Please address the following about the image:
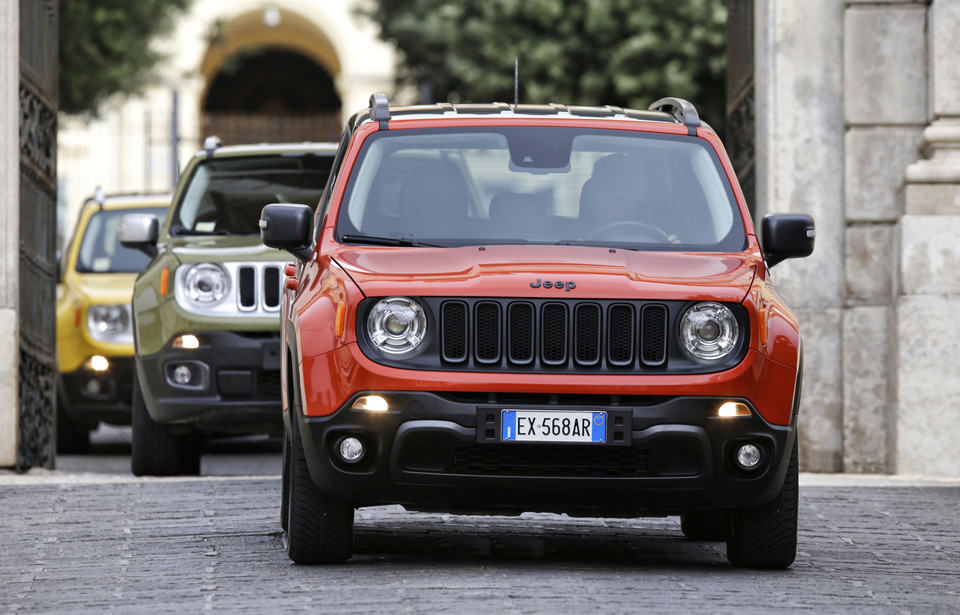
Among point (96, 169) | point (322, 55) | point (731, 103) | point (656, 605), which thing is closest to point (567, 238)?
point (656, 605)

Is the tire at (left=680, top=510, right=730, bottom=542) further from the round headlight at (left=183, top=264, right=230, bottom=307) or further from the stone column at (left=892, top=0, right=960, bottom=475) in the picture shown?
the stone column at (left=892, top=0, right=960, bottom=475)

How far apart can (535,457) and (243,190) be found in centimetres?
558

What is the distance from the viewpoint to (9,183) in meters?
12.3

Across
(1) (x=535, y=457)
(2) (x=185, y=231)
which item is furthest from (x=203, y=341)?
(1) (x=535, y=457)

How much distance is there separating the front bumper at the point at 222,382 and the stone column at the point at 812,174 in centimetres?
357

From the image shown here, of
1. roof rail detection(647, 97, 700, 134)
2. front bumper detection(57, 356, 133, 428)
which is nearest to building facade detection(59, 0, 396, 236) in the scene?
front bumper detection(57, 356, 133, 428)

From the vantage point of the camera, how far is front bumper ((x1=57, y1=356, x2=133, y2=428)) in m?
14.1

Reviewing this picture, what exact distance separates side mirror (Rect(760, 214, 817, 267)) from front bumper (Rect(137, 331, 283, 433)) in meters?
4.10

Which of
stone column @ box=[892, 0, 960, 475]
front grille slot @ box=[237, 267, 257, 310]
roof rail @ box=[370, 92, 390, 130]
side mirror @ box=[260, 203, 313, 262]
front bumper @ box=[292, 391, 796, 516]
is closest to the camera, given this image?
front bumper @ box=[292, 391, 796, 516]

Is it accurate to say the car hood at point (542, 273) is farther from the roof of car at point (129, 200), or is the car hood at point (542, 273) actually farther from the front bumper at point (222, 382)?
the roof of car at point (129, 200)

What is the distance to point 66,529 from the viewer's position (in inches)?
341

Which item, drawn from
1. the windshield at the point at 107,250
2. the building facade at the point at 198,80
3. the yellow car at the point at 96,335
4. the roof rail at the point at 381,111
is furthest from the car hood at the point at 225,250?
the building facade at the point at 198,80

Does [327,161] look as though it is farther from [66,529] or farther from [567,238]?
[567,238]

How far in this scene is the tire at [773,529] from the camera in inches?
286
